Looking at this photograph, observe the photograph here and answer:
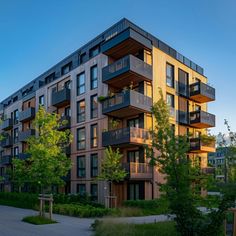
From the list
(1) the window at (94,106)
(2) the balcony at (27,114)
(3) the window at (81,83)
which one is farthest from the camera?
(2) the balcony at (27,114)

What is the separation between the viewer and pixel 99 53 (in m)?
29.4

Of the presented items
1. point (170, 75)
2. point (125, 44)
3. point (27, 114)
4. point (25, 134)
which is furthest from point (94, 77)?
point (25, 134)

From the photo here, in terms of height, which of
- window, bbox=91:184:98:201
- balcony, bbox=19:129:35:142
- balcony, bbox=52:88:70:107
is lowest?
window, bbox=91:184:98:201

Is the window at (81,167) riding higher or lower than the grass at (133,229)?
higher

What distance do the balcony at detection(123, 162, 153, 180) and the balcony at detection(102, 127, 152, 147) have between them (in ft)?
5.29

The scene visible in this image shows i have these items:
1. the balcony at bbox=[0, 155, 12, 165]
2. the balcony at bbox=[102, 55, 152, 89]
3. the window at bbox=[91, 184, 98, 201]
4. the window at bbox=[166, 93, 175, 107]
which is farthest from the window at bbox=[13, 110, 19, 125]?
the window at bbox=[166, 93, 175, 107]

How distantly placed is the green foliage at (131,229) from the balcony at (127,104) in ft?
39.7

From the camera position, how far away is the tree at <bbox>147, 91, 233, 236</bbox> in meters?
10.4

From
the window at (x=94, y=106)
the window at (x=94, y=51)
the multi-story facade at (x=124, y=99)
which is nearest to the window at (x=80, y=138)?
the multi-story facade at (x=124, y=99)

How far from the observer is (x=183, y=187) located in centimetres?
1062

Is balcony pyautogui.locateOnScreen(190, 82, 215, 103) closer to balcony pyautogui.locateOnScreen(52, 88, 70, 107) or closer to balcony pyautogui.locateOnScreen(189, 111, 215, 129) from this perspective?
balcony pyautogui.locateOnScreen(189, 111, 215, 129)

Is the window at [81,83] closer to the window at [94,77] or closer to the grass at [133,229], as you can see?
the window at [94,77]

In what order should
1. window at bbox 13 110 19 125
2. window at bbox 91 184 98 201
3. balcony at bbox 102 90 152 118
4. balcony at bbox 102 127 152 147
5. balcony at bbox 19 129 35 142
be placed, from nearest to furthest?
balcony at bbox 102 127 152 147 < balcony at bbox 102 90 152 118 < window at bbox 91 184 98 201 < balcony at bbox 19 129 35 142 < window at bbox 13 110 19 125

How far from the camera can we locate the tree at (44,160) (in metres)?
17.9
